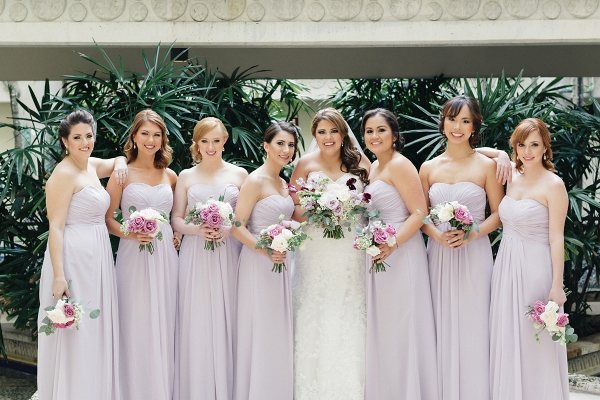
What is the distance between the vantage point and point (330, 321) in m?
5.04

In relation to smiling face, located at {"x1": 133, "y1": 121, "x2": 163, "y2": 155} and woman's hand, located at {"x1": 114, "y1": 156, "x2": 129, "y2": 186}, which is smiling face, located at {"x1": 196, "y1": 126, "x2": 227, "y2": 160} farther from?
woman's hand, located at {"x1": 114, "y1": 156, "x2": 129, "y2": 186}

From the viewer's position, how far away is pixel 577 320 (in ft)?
28.0

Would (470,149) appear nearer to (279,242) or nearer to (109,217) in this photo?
(279,242)

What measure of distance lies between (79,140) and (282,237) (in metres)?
1.65

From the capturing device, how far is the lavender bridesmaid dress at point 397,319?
5.06 metres

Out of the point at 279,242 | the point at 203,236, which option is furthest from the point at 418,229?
the point at 203,236

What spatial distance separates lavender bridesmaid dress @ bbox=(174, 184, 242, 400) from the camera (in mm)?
5086

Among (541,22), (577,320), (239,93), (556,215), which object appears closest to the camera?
(556,215)

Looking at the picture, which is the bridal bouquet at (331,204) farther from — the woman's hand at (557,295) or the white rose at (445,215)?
the woman's hand at (557,295)

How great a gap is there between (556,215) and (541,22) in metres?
2.85

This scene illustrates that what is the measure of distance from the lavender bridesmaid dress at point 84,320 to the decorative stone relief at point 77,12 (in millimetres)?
2779

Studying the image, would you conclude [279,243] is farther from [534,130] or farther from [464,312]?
[534,130]

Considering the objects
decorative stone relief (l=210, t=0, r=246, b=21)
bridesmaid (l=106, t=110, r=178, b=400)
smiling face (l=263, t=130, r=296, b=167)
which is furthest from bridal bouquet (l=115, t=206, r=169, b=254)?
decorative stone relief (l=210, t=0, r=246, b=21)

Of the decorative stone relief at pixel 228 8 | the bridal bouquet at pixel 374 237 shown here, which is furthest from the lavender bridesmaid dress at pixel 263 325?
the decorative stone relief at pixel 228 8
